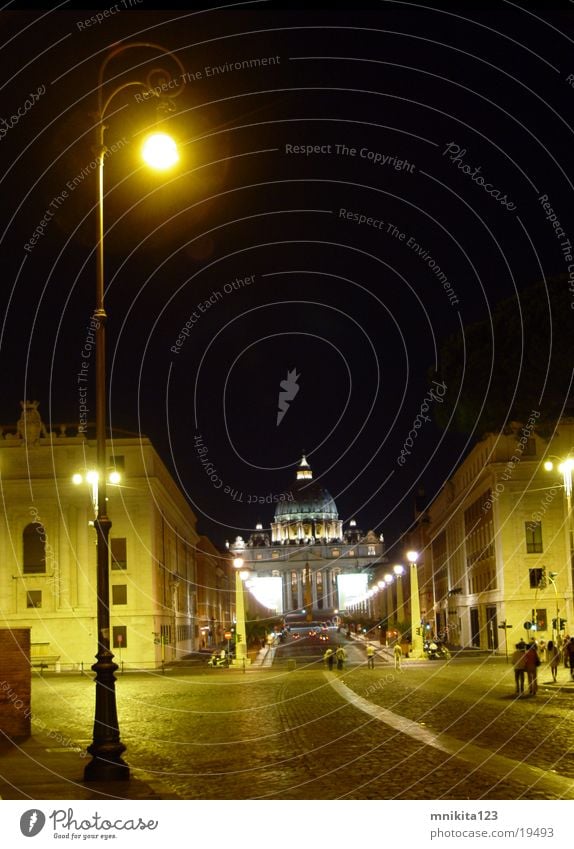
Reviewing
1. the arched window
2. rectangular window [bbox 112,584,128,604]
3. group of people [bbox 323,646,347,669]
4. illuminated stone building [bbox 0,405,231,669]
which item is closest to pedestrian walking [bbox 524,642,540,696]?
group of people [bbox 323,646,347,669]

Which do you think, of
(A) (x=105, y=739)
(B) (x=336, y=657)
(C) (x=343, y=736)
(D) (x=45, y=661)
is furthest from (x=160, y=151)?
(D) (x=45, y=661)

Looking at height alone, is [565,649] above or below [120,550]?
below

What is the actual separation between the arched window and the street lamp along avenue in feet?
145

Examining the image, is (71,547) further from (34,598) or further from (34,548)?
(34,598)

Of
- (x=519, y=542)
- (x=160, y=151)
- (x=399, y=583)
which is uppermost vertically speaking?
(x=160, y=151)

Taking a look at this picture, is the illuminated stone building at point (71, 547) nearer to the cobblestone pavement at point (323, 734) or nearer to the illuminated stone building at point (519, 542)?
the illuminated stone building at point (519, 542)

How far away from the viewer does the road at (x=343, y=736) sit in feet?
38.3

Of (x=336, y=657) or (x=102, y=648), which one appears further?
(x=336, y=657)

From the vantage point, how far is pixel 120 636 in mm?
55531

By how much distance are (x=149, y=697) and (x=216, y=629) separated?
235ft

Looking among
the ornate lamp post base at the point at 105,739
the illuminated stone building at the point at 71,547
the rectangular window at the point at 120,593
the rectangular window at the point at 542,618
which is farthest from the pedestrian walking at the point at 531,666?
the rectangular window at the point at 120,593

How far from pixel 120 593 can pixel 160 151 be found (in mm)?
46529
